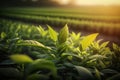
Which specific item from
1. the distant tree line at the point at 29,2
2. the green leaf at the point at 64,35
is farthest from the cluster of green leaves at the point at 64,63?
the distant tree line at the point at 29,2

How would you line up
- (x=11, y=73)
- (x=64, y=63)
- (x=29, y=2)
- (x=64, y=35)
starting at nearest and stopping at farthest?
(x=11, y=73) → (x=64, y=63) → (x=64, y=35) → (x=29, y=2)

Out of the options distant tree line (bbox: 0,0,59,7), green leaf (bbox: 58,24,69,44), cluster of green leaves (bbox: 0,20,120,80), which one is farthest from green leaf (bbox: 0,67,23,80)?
distant tree line (bbox: 0,0,59,7)

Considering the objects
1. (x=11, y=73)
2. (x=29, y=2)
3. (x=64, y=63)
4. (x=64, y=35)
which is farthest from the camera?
(x=29, y=2)

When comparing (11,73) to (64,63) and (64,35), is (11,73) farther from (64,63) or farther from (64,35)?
(64,35)

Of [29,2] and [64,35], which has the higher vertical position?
[64,35]

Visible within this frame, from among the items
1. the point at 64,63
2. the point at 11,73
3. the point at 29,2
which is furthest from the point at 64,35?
the point at 29,2

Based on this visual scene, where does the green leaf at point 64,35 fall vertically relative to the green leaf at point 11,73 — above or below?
above

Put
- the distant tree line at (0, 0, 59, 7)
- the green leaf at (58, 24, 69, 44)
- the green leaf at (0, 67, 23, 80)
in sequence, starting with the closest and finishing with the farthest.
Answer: the green leaf at (0, 67, 23, 80) → the green leaf at (58, 24, 69, 44) → the distant tree line at (0, 0, 59, 7)

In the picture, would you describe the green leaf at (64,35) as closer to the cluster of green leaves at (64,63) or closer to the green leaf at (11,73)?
the cluster of green leaves at (64,63)

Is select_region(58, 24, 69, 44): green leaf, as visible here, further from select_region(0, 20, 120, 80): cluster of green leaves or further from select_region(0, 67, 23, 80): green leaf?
select_region(0, 67, 23, 80): green leaf

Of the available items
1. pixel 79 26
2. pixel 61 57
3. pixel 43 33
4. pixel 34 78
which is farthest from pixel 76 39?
pixel 79 26

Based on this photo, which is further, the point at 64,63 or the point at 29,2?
the point at 29,2

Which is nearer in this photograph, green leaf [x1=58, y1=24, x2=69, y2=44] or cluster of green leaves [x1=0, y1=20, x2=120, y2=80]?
cluster of green leaves [x1=0, y1=20, x2=120, y2=80]

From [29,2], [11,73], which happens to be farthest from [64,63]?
[29,2]
